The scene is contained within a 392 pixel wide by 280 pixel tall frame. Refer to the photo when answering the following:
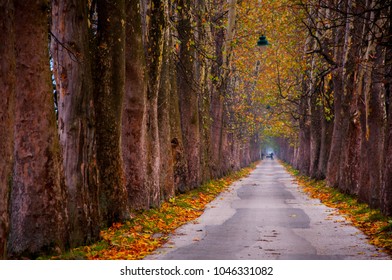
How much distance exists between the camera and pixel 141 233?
13.8m

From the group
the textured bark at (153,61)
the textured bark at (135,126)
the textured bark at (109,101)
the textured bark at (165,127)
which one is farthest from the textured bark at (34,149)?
the textured bark at (165,127)

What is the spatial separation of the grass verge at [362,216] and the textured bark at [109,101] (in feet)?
18.1

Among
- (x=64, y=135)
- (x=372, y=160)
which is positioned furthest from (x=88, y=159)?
(x=372, y=160)

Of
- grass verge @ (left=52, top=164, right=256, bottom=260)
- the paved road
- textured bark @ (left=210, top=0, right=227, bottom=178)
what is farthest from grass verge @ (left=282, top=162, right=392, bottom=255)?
textured bark @ (left=210, top=0, right=227, bottom=178)

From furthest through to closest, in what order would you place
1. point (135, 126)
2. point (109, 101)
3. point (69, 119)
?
point (135, 126) → point (109, 101) → point (69, 119)

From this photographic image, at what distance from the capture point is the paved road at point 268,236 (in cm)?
1086

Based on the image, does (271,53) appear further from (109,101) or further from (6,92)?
(6,92)

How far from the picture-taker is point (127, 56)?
16.4 metres

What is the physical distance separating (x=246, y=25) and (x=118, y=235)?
25554mm

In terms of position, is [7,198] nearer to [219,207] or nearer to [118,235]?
[118,235]

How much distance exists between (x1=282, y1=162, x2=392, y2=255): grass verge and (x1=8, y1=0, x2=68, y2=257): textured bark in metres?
5.62

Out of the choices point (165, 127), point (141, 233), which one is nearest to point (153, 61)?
point (165, 127)

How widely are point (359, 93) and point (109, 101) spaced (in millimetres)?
7431

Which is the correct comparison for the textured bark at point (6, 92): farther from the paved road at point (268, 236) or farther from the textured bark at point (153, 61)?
the textured bark at point (153, 61)
